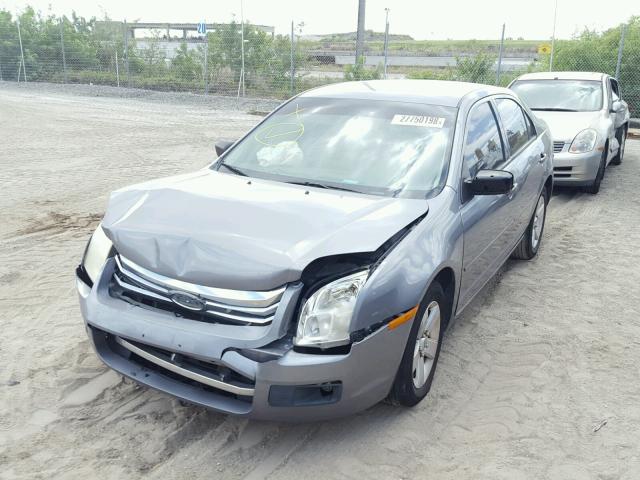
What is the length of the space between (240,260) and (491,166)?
7.68 feet

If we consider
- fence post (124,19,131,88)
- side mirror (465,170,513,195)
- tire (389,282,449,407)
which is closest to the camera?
tire (389,282,449,407)

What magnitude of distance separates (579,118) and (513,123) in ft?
13.9

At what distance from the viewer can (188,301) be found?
2957 mm

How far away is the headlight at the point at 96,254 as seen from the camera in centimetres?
345

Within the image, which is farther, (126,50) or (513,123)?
(126,50)

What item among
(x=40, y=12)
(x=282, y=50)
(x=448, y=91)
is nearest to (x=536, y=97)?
(x=448, y=91)

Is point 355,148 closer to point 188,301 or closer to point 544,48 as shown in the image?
point 188,301

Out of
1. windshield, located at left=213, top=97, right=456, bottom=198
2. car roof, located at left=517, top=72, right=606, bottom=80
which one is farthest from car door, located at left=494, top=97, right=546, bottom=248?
car roof, located at left=517, top=72, right=606, bottom=80

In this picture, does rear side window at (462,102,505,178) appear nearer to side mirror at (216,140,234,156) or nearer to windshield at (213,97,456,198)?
windshield at (213,97,456,198)

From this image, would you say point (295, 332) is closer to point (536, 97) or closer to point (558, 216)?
point (558, 216)

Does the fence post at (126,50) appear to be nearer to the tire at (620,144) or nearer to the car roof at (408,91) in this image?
the tire at (620,144)

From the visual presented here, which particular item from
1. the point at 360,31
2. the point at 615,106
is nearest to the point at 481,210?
the point at 615,106

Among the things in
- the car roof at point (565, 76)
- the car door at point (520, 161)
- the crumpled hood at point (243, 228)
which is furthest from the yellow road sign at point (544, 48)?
the crumpled hood at point (243, 228)

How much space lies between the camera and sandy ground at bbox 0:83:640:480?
3029mm
